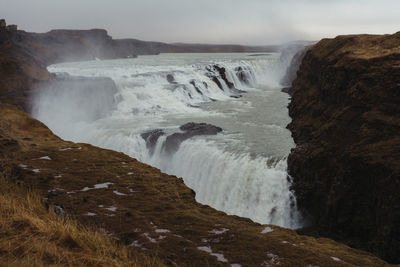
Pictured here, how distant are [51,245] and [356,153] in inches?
315

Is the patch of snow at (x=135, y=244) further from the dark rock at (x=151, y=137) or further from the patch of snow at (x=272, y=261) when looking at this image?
the dark rock at (x=151, y=137)

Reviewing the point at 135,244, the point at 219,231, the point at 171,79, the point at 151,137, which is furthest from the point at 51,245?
the point at 171,79

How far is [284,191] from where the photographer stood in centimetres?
967

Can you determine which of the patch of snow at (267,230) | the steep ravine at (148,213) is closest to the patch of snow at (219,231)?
the steep ravine at (148,213)

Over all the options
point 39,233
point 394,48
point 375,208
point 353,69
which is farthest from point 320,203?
point 39,233

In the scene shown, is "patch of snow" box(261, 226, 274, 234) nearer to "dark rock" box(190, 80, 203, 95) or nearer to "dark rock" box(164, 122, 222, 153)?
"dark rock" box(164, 122, 222, 153)

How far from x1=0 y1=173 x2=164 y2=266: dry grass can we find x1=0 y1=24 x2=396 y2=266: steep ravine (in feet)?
0.91

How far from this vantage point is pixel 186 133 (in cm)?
1334

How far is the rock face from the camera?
7.54 metres

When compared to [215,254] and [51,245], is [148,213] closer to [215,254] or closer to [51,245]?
[215,254]

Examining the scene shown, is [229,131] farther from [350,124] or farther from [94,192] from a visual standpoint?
[94,192]

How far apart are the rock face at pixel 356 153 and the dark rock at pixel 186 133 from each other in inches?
136

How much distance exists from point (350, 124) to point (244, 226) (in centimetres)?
753

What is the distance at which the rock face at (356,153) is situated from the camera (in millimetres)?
7539
